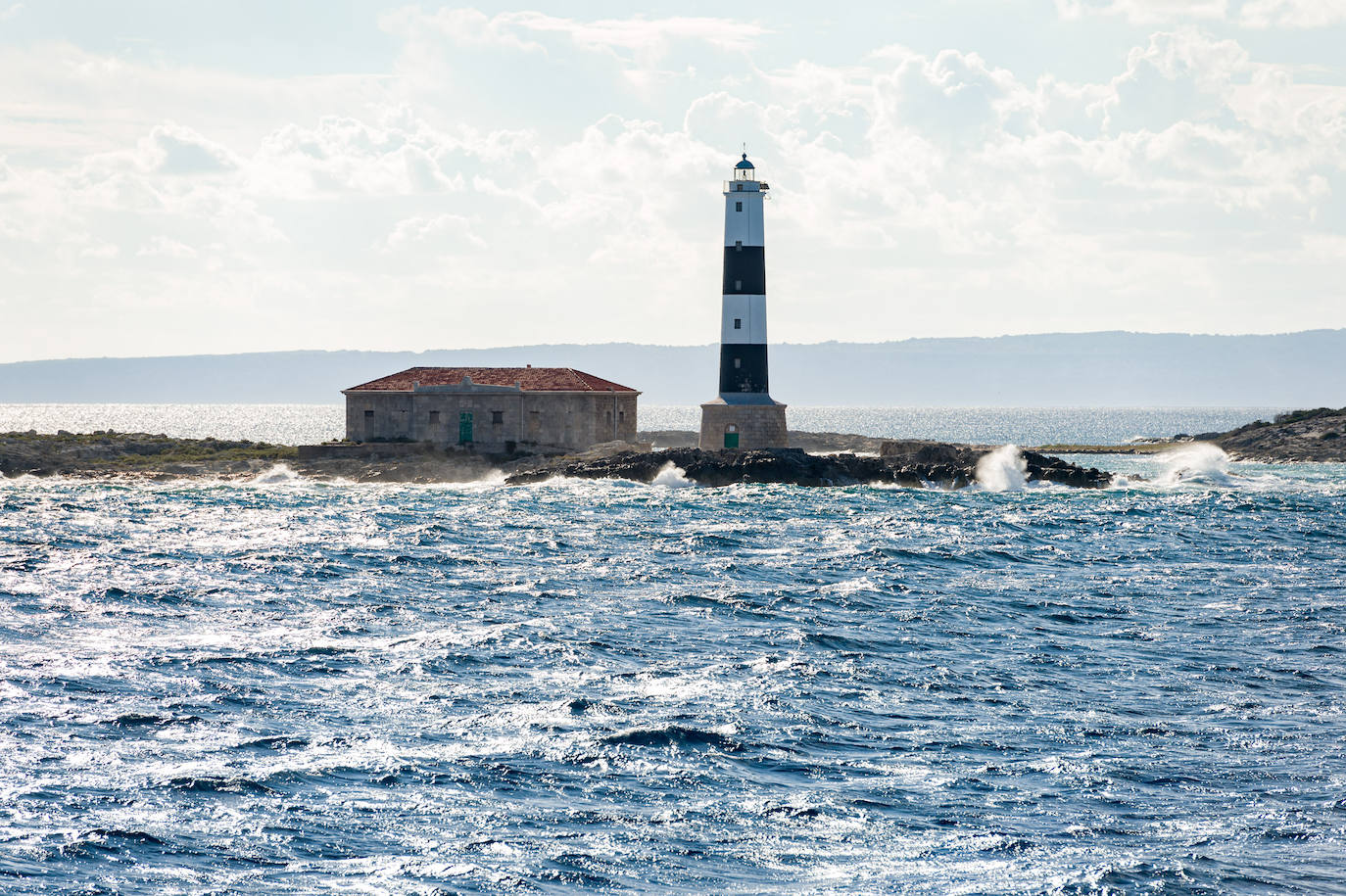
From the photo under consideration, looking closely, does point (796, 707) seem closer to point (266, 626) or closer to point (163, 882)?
point (163, 882)

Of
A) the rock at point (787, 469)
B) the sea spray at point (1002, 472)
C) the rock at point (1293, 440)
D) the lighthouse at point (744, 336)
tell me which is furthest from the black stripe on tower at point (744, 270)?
the rock at point (1293, 440)

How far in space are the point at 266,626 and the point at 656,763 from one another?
10.6m

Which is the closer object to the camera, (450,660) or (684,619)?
(450,660)

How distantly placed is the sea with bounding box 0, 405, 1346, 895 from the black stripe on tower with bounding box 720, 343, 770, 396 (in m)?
22.8

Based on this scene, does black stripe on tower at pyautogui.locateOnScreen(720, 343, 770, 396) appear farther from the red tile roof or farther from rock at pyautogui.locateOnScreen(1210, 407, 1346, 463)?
rock at pyautogui.locateOnScreen(1210, 407, 1346, 463)

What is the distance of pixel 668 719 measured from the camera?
17688 mm

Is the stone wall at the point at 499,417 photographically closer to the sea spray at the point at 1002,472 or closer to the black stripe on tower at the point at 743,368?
the black stripe on tower at the point at 743,368

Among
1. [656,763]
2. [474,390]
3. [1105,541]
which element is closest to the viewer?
[656,763]

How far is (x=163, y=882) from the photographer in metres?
12.1

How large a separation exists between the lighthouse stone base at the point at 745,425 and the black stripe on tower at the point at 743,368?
29.6 inches

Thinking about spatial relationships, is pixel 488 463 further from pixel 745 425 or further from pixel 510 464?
pixel 745 425

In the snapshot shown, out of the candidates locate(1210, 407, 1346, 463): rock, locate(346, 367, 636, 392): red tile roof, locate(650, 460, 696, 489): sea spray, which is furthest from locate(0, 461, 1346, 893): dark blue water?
locate(1210, 407, 1346, 463): rock

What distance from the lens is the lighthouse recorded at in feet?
189

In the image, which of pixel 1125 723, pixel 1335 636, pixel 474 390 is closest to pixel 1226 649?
pixel 1335 636
